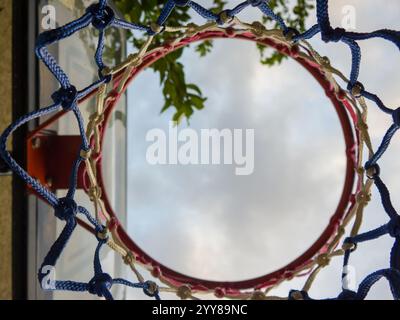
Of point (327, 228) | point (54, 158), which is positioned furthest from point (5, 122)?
point (327, 228)

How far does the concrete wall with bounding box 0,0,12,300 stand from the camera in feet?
5.41

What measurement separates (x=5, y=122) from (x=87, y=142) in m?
0.28

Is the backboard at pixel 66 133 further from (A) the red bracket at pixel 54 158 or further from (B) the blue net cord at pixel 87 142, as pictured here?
(B) the blue net cord at pixel 87 142

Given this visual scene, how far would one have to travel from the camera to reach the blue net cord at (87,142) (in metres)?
1.34

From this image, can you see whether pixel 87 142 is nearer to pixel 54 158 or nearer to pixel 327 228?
pixel 54 158

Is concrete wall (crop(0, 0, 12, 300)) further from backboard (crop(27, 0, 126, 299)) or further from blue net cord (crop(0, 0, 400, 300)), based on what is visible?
blue net cord (crop(0, 0, 400, 300))

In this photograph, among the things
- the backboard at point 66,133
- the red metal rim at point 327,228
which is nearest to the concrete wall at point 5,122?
the backboard at point 66,133

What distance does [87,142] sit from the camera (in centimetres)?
167

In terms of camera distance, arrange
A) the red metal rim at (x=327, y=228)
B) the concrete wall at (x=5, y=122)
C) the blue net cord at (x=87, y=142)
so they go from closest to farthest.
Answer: the blue net cord at (x=87, y=142)
the concrete wall at (x=5, y=122)
the red metal rim at (x=327, y=228)

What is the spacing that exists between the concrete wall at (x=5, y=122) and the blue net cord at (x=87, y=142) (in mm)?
225

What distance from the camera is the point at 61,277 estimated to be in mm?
1809

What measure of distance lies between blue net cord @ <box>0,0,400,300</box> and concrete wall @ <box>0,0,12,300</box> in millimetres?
225
